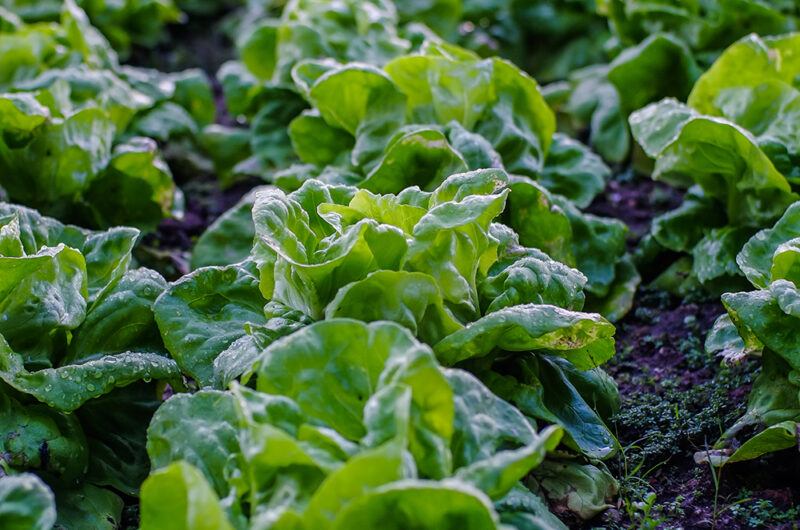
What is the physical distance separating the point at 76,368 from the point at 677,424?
208cm

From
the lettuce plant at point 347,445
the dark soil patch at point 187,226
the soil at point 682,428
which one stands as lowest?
the dark soil patch at point 187,226

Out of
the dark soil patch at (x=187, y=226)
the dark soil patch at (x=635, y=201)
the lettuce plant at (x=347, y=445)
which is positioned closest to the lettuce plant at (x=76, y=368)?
the lettuce plant at (x=347, y=445)

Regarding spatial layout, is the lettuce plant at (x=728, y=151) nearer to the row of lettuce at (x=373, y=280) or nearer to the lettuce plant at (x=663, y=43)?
the row of lettuce at (x=373, y=280)

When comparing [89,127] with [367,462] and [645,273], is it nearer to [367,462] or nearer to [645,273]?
[645,273]

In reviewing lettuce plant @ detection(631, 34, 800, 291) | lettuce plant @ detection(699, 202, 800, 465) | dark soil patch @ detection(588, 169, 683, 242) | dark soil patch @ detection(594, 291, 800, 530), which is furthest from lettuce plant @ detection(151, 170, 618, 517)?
dark soil patch @ detection(588, 169, 683, 242)

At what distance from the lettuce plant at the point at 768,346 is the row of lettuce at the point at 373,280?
1 centimetres

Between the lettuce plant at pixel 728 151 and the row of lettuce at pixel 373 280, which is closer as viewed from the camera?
the row of lettuce at pixel 373 280

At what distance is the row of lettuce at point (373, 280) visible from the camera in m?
2.58

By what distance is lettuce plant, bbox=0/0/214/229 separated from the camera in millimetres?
4754

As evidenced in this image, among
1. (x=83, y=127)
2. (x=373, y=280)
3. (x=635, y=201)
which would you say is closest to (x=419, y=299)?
(x=373, y=280)

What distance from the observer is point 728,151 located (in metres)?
4.30

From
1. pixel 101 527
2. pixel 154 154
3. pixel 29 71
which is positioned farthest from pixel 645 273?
pixel 29 71

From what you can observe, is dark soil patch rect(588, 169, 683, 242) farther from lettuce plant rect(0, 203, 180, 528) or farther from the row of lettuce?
lettuce plant rect(0, 203, 180, 528)

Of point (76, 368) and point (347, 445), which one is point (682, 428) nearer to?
point (347, 445)
